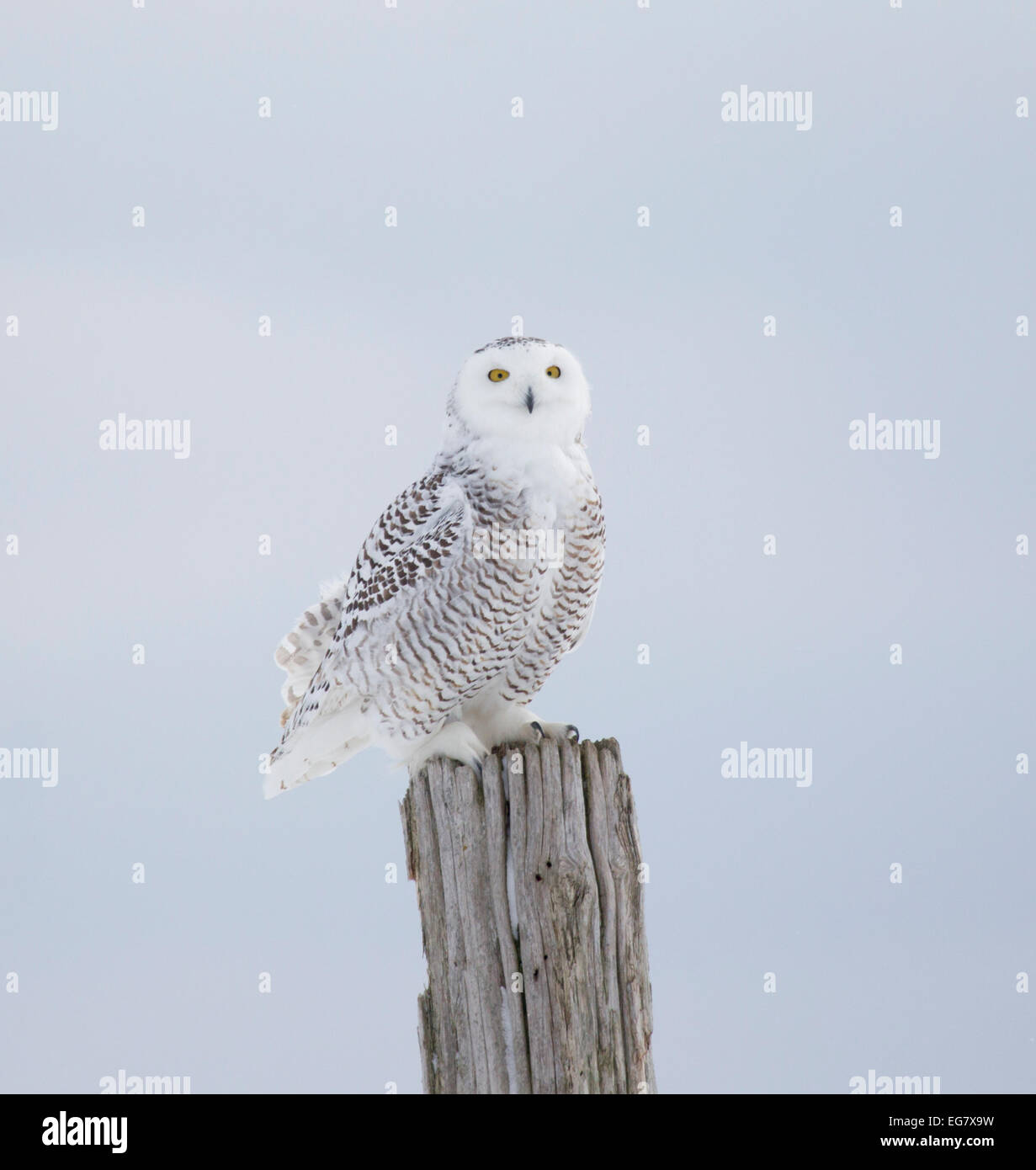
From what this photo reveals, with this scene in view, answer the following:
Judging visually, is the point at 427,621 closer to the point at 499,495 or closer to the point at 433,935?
the point at 499,495

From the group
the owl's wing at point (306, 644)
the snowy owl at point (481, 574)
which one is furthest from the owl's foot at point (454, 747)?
the owl's wing at point (306, 644)

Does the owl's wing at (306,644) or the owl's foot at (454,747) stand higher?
the owl's wing at (306,644)

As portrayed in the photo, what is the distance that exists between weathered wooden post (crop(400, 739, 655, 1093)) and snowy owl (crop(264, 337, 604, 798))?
0.52 metres

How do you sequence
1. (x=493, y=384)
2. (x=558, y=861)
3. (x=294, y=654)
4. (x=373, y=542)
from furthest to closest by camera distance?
(x=294, y=654), (x=373, y=542), (x=493, y=384), (x=558, y=861)

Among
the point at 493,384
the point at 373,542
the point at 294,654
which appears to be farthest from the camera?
the point at 294,654

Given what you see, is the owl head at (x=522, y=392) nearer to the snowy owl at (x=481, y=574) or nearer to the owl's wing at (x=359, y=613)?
the snowy owl at (x=481, y=574)

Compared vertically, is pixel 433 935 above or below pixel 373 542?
below

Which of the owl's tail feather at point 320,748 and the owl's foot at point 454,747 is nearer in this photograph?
the owl's foot at point 454,747

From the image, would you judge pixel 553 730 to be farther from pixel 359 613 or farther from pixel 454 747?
pixel 359 613

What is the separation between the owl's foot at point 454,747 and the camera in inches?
181

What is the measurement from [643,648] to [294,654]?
5.09 ft

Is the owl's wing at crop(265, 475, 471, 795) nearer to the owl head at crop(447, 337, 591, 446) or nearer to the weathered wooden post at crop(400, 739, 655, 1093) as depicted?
the owl head at crop(447, 337, 591, 446)
